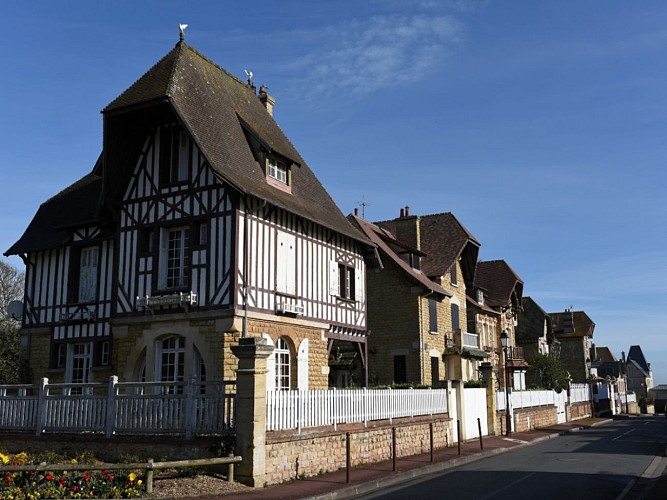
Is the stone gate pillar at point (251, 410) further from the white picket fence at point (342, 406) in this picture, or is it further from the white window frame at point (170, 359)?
the white window frame at point (170, 359)

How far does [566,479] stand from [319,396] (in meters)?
5.15

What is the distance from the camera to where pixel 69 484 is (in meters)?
10.3

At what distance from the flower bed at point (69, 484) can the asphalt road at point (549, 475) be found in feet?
13.3

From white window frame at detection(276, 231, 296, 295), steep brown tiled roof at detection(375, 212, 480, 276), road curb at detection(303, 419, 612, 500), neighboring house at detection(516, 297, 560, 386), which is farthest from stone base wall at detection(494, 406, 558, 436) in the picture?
neighboring house at detection(516, 297, 560, 386)

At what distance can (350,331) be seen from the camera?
21453 millimetres

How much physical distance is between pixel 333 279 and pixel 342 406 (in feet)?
20.5

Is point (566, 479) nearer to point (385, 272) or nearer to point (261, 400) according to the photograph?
point (261, 400)

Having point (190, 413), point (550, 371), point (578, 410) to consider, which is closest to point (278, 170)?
point (190, 413)

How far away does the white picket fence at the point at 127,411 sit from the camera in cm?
1253

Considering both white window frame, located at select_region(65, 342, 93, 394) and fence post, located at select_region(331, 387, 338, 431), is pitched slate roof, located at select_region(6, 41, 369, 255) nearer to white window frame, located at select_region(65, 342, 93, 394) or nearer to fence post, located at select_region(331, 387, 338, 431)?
white window frame, located at select_region(65, 342, 93, 394)

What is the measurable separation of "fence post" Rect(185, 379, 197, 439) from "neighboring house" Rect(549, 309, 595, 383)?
163 feet

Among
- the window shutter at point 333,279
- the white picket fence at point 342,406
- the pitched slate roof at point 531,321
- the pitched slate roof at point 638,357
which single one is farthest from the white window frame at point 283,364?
the pitched slate roof at point 638,357

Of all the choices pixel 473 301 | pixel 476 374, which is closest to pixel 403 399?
pixel 476 374

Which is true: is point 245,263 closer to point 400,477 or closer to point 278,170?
point 278,170
